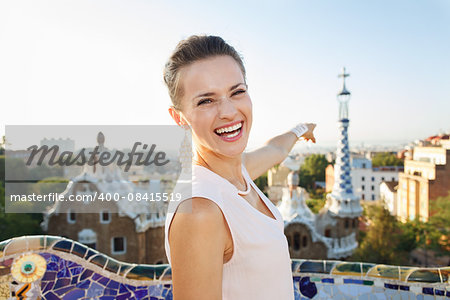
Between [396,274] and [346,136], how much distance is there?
9.26 metres

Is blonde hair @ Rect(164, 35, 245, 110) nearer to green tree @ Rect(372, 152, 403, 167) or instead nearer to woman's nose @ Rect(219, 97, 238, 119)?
woman's nose @ Rect(219, 97, 238, 119)

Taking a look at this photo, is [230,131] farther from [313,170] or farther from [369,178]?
[313,170]

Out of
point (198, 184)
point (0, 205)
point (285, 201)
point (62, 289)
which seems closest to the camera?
point (198, 184)

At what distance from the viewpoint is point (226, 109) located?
992 mm

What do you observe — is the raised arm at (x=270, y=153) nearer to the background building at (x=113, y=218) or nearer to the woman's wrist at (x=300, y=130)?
the woman's wrist at (x=300, y=130)

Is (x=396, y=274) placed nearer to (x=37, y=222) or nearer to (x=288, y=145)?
(x=288, y=145)

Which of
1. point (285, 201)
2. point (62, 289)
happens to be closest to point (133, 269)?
point (62, 289)

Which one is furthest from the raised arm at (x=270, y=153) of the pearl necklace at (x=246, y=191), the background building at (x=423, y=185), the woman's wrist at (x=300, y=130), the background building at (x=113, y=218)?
the background building at (x=423, y=185)

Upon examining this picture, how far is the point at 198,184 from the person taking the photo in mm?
942

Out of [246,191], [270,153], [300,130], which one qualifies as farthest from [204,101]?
[300,130]

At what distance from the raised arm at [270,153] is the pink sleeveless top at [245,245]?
2.24 ft

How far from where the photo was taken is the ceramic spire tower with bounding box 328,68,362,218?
1016 centimetres

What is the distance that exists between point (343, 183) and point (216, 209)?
404 inches

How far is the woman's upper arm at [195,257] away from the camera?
0.81 metres
